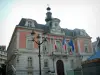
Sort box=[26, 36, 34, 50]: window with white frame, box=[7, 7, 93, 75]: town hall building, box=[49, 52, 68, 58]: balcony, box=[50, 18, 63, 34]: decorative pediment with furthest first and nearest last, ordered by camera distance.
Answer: box=[50, 18, 63, 34]: decorative pediment, box=[49, 52, 68, 58]: balcony, box=[26, 36, 34, 50]: window with white frame, box=[7, 7, 93, 75]: town hall building

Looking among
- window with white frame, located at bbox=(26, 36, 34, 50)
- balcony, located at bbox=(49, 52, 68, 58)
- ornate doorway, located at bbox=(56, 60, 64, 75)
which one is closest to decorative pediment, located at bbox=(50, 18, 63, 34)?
balcony, located at bbox=(49, 52, 68, 58)

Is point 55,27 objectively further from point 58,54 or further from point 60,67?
point 60,67

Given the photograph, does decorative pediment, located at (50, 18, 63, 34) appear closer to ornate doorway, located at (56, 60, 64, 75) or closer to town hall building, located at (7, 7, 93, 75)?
town hall building, located at (7, 7, 93, 75)

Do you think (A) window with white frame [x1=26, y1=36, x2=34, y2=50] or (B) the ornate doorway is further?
(B) the ornate doorway

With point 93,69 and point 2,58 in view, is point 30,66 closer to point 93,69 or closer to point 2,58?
point 93,69

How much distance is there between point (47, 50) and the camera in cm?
2825

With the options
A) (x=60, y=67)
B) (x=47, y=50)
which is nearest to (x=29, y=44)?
(x=47, y=50)

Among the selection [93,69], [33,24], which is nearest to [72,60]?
[33,24]

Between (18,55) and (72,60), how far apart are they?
13.3m

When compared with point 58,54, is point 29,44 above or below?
above

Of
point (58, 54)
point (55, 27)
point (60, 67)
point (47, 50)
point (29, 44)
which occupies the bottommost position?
point (60, 67)

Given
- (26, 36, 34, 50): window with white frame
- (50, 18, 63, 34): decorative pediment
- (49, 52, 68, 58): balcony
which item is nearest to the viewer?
(26, 36, 34, 50): window with white frame

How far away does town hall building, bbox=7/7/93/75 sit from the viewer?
24.6 m

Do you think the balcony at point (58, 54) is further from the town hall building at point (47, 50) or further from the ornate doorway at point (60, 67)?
the ornate doorway at point (60, 67)
